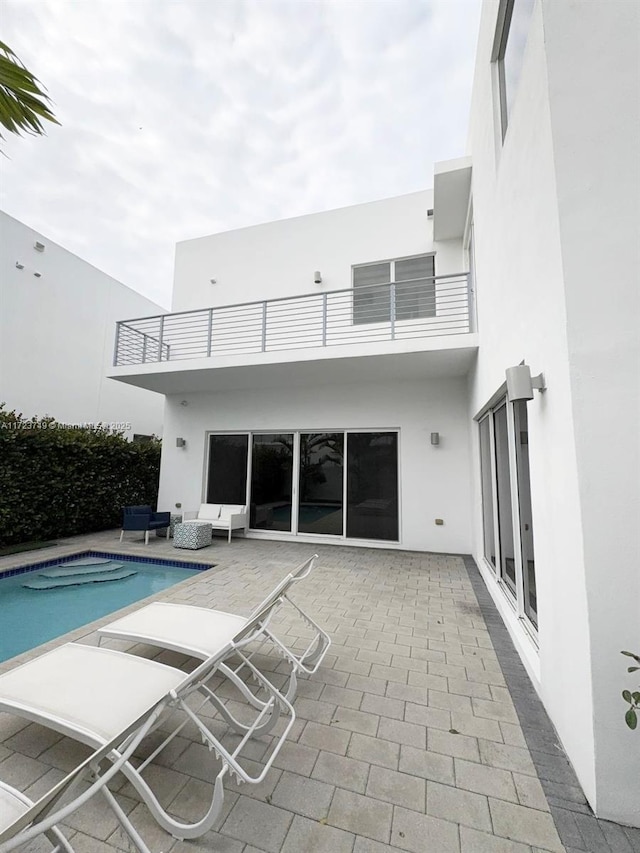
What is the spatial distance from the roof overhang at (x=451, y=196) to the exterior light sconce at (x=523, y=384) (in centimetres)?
521

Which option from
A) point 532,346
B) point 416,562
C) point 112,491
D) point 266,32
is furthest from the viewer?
point 112,491

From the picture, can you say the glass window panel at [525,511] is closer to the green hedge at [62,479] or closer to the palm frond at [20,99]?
the palm frond at [20,99]

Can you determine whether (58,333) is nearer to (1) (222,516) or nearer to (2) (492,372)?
(1) (222,516)

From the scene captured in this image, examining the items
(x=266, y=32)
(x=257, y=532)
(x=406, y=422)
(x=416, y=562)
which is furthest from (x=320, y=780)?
(x=266, y=32)

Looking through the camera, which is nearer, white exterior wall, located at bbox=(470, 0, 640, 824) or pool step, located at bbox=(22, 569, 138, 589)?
white exterior wall, located at bbox=(470, 0, 640, 824)

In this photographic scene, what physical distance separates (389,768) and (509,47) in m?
6.08

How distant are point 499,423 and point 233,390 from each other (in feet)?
20.8

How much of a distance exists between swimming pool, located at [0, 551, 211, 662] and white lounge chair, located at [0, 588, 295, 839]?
2.15 meters

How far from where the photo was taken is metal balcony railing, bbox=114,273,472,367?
7215 millimetres

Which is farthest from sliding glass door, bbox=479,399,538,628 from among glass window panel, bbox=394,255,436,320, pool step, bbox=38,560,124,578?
pool step, bbox=38,560,124,578

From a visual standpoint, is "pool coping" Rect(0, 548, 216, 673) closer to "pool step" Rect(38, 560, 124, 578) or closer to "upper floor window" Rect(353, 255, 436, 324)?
"pool step" Rect(38, 560, 124, 578)

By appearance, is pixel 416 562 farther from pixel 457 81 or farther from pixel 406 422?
pixel 457 81

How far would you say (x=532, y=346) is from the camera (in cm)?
270

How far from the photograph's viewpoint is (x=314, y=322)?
8328 mm
